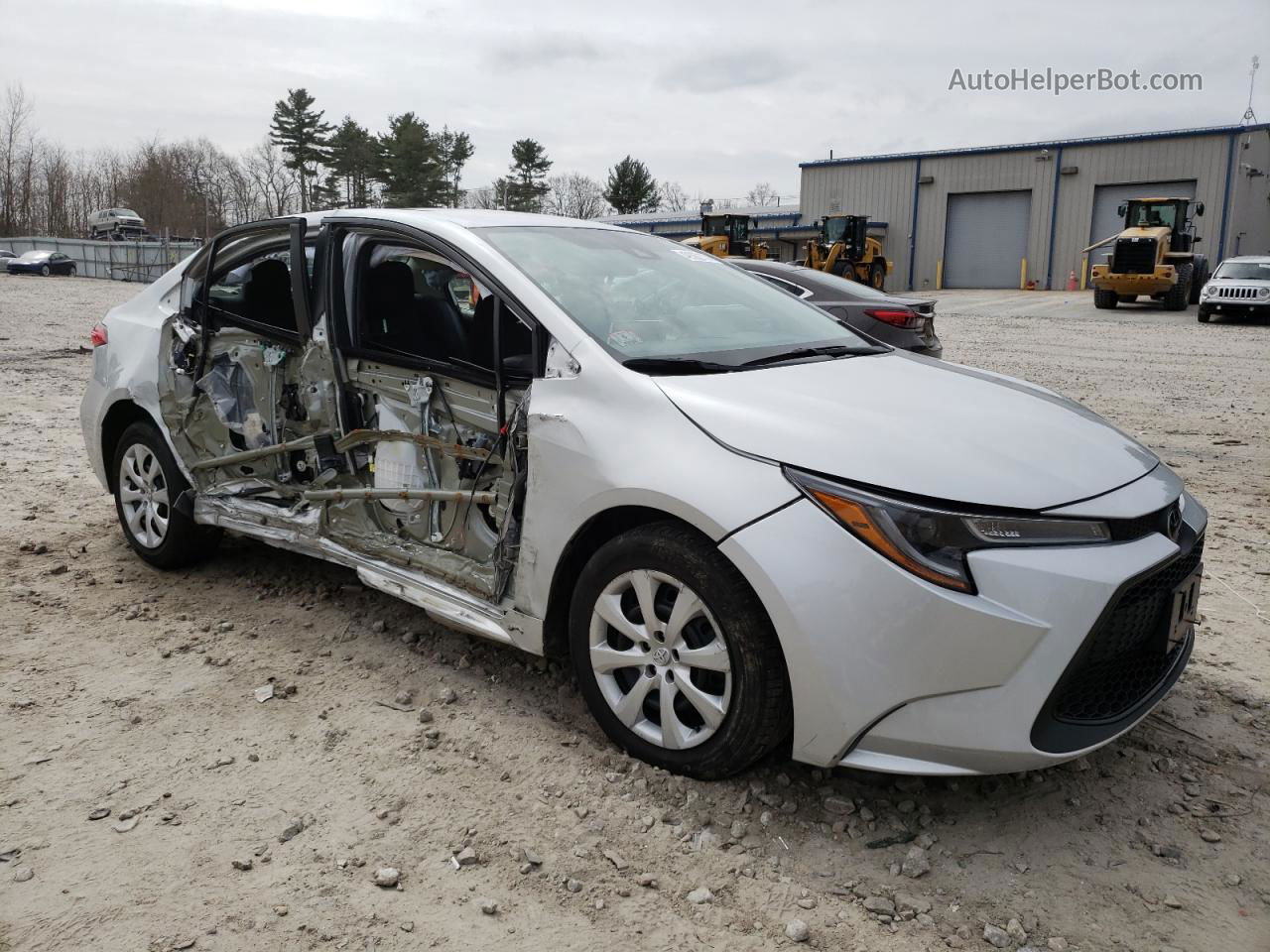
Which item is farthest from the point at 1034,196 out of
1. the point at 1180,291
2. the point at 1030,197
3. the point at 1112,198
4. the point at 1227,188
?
the point at 1180,291

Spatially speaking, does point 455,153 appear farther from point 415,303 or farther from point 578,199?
point 415,303

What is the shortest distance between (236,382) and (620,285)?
1.87 m

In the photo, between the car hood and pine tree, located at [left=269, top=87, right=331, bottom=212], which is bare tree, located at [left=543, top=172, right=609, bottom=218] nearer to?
pine tree, located at [left=269, top=87, right=331, bottom=212]

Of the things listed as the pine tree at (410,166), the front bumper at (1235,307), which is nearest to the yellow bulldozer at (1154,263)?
the front bumper at (1235,307)

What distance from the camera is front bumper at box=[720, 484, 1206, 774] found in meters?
2.34

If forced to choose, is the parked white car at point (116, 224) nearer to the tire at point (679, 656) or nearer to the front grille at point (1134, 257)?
the front grille at point (1134, 257)

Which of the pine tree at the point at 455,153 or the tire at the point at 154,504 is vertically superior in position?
the pine tree at the point at 455,153

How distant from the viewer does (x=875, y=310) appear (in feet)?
26.9

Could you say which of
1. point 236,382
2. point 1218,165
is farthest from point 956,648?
point 1218,165

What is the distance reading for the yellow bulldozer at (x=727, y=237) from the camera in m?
32.8

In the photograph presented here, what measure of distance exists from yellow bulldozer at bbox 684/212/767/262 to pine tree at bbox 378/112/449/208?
87.4ft

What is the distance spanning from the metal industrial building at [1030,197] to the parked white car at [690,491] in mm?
37412

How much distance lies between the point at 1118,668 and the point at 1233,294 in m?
21.5

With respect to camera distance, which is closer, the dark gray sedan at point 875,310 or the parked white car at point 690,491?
the parked white car at point 690,491
